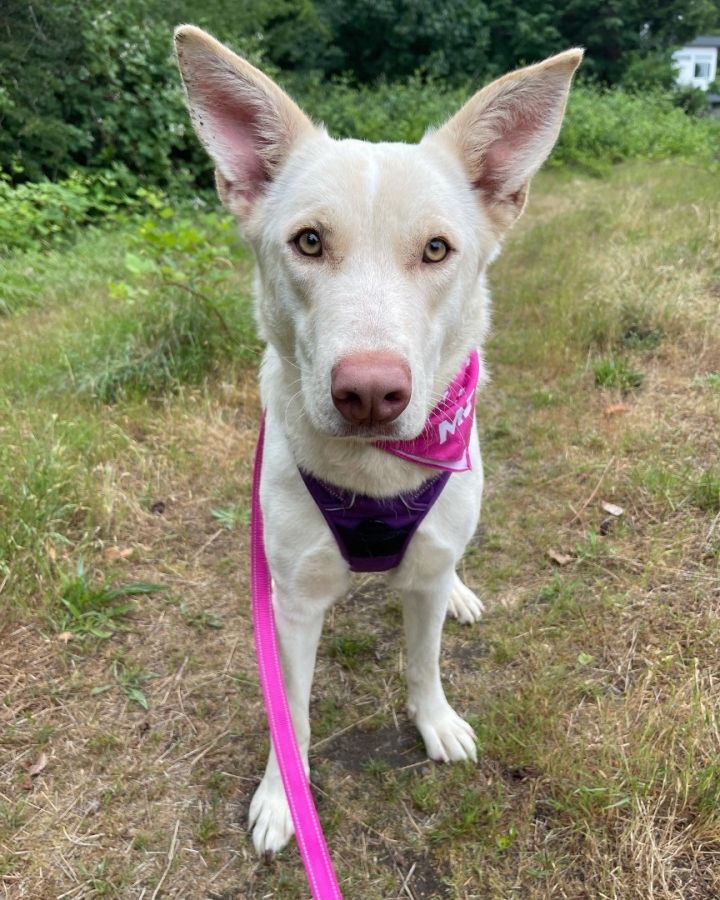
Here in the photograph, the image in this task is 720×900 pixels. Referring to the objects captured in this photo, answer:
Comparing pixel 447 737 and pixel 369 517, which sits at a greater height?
pixel 369 517

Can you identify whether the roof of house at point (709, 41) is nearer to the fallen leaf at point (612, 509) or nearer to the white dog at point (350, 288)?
the fallen leaf at point (612, 509)

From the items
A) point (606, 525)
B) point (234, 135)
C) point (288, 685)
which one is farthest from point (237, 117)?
point (606, 525)

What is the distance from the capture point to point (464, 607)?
9.73 ft

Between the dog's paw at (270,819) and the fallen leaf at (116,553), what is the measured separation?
56.5 inches

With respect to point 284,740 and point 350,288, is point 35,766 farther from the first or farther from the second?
point 350,288

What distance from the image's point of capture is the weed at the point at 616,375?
4434 millimetres

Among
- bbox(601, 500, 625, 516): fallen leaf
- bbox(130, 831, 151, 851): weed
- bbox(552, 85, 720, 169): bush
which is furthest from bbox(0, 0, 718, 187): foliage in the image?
bbox(130, 831, 151, 851): weed

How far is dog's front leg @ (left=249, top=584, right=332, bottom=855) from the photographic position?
2094 millimetres

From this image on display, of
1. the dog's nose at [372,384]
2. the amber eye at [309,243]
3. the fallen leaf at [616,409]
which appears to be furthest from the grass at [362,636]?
the amber eye at [309,243]

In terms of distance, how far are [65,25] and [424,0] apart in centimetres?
1824

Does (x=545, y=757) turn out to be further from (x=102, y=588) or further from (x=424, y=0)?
(x=424, y=0)

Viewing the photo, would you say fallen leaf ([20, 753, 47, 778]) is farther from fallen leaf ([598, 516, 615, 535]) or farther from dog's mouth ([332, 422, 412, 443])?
fallen leaf ([598, 516, 615, 535])

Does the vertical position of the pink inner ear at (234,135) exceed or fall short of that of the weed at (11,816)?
it exceeds it

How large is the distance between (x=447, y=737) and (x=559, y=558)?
3.85 feet
